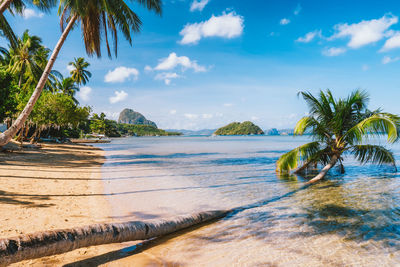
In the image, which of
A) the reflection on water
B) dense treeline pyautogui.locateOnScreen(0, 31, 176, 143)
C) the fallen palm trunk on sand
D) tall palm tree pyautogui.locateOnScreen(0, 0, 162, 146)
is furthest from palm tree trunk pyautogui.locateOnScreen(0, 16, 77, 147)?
dense treeline pyautogui.locateOnScreen(0, 31, 176, 143)

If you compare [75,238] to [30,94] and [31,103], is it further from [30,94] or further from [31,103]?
[30,94]

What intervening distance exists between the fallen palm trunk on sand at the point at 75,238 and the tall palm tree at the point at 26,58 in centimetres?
3353

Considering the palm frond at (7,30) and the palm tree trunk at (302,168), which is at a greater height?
the palm frond at (7,30)

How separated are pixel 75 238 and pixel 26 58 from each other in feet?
119

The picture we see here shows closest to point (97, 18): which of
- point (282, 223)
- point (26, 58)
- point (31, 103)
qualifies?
point (31, 103)

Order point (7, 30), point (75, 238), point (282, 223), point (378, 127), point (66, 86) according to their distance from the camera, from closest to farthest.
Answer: point (75, 238) < point (282, 223) < point (378, 127) < point (7, 30) < point (66, 86)

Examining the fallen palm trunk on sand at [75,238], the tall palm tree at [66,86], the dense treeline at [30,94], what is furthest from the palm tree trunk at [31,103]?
the tall palm tree at [66,86]

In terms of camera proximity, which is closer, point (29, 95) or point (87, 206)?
point (87, 206)

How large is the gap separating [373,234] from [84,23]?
11.5 metres

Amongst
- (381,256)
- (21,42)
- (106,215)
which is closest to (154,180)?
(106,215)

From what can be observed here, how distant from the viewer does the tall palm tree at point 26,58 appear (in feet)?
93.0

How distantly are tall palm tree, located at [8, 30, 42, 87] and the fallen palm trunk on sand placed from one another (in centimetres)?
3353

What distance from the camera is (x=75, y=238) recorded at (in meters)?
Answer: 2.68

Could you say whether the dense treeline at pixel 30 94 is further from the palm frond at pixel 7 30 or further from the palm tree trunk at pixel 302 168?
the palm tree trunk at pixel 302 168
